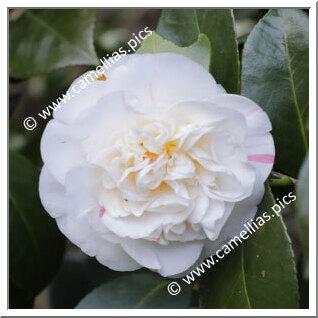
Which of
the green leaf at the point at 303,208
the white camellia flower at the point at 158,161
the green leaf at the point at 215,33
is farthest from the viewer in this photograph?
the green leaf at the point at 215,33

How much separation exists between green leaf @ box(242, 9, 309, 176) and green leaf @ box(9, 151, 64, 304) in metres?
0.49

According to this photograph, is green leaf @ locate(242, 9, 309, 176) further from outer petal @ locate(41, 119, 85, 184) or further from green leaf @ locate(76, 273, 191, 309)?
green leaf @ locate(76, 273, 191, 309)

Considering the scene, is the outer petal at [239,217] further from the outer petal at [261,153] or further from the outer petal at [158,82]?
the outer petal at [158,82]

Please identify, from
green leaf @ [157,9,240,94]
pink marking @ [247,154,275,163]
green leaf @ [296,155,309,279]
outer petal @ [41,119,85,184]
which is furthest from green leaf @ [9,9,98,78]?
green leaf @ [296,155,309,279]

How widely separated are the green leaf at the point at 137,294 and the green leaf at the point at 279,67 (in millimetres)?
373

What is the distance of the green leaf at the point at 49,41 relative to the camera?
987 mm

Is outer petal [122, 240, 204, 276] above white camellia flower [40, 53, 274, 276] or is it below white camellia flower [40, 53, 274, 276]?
below

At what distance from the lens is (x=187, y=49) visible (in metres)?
0.75

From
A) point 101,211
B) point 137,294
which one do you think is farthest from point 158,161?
point 137,294

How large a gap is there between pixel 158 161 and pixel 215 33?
26 cm

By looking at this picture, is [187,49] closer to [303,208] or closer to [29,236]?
[303,208]

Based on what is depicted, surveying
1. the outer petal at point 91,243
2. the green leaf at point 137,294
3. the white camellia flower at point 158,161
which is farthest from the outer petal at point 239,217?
the green leaf at point 137,294

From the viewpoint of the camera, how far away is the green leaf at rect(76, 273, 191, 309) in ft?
3.13

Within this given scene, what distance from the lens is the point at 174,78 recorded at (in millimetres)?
702
